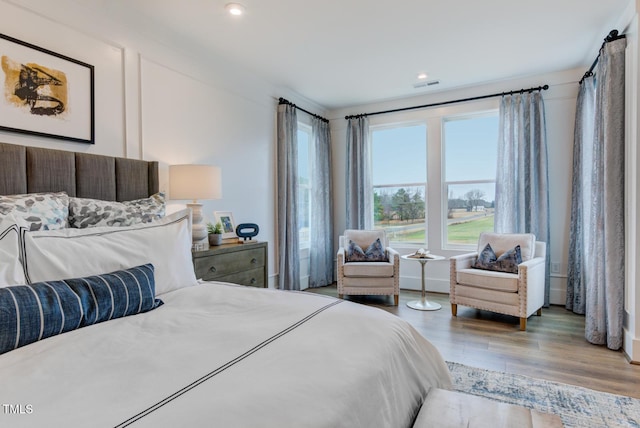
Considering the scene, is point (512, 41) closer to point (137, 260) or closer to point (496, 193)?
point (496, 193)

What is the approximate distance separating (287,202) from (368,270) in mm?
1305

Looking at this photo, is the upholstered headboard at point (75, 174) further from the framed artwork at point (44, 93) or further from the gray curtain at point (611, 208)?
the gray curtain at point (611, 208)

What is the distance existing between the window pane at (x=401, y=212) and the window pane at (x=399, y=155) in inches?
5.9

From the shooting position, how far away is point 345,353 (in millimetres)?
996

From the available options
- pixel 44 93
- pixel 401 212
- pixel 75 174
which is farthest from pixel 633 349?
pixel 44 93

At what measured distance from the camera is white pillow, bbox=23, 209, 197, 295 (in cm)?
127

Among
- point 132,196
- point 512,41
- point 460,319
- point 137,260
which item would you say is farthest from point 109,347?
point 512,41

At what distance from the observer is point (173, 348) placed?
0.98m

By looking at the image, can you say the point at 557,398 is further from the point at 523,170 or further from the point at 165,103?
the point at 165,103

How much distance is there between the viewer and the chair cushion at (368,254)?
430 cm

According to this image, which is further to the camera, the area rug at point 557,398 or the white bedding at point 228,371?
the area rug at point 557,398

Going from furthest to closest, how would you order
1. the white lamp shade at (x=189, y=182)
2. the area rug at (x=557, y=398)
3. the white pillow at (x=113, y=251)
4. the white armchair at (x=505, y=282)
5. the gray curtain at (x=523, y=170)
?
the gray curtain at (x=523, y=170), the white armchair at (x=505, y=282), the white lamp shade at (x=189, y=182), the area rug at (x=557, y=398), the white pillow at (x=113, y=251)

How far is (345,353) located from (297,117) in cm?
407

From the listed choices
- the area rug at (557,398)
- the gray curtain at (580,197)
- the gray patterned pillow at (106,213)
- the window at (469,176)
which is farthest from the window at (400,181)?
the gray patterned pillow at (106,213)
